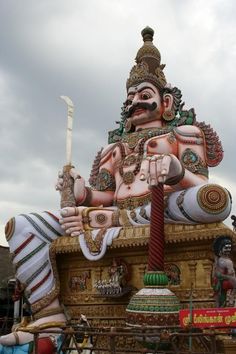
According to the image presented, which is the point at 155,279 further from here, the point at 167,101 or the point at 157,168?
the point at 167,101

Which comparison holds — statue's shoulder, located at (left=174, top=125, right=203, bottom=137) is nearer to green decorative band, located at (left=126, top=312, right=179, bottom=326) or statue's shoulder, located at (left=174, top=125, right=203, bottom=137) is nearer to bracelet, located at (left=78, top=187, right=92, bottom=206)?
bracelet, located at (left=78, top=187, right=92, bottom=206)

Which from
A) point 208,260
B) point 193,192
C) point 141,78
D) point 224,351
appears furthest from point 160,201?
point 141,78

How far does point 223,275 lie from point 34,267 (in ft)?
10.8

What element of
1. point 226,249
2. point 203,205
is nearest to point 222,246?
point 226,249

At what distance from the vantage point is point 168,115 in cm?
1007

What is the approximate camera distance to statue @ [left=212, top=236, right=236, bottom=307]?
7062 mm

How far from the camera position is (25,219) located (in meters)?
8.72

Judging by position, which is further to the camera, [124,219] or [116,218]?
[116,218]

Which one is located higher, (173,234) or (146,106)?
(146,106)

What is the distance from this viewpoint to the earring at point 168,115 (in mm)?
10047

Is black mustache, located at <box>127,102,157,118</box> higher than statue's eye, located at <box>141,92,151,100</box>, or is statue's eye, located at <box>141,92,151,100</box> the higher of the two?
statue's eye, located at <box>141,92,151,100</box>

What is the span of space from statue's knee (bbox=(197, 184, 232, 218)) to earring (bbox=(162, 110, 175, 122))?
8.94ft

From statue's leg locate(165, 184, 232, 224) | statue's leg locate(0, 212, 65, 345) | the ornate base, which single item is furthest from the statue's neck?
the ornate base

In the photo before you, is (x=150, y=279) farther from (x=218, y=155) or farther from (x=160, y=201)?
(x=218, y=155)
